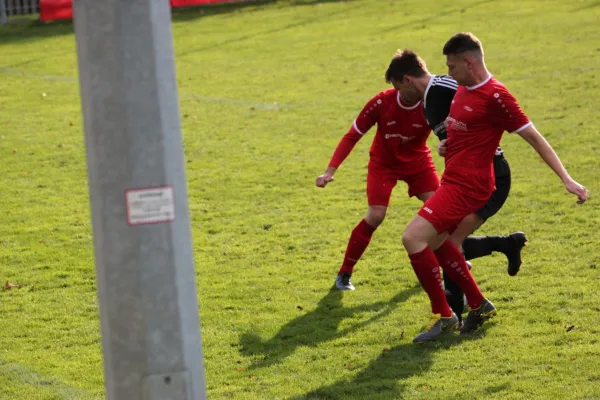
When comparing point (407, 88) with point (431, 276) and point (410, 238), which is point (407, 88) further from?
point (431, 276)

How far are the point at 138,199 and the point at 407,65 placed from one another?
5.07 m

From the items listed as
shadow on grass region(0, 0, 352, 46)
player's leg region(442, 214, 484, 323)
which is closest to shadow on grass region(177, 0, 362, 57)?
shadow on grass region(0, 0, 352, 46)

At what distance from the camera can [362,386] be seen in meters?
6.39

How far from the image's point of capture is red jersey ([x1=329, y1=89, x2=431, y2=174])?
821 centimetres

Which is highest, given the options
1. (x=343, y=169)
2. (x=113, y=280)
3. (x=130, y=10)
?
(x=130, y=10)

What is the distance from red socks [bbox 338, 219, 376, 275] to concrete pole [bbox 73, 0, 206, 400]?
19.2 ft

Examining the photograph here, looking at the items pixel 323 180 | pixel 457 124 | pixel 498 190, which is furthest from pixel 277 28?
pixel 457 124

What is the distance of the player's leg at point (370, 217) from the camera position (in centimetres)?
857

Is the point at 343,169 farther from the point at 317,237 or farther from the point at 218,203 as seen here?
the point at 317,237

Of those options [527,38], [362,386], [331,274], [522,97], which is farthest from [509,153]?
[527,38]

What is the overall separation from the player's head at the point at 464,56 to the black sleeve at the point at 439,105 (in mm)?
677

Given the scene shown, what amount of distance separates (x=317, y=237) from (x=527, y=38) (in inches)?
570

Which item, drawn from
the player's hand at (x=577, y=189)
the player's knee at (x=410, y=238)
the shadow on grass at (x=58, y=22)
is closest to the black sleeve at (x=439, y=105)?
the player's knee at (x=410, y=238)

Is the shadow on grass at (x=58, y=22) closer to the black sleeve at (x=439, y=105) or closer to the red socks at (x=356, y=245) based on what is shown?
the red socks at (x=356, y=245)
